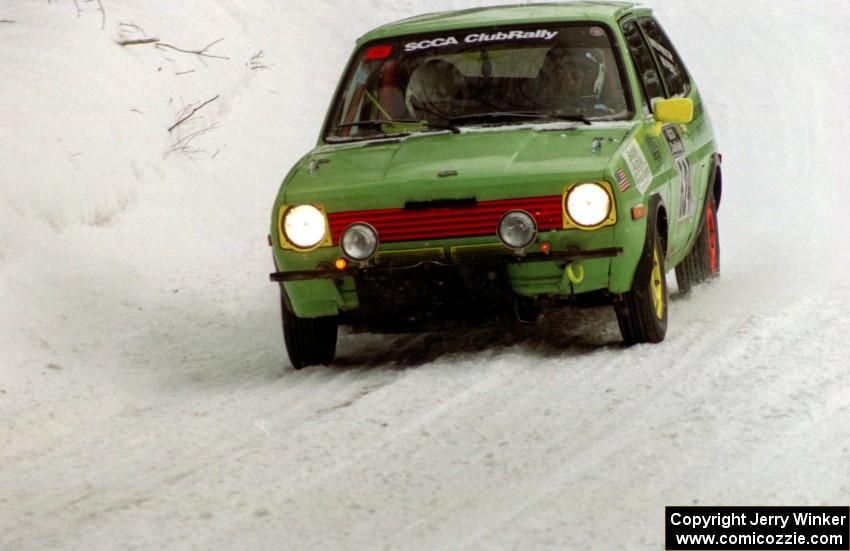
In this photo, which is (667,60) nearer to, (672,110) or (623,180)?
(672,110)

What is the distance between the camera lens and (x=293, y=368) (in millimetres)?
8047

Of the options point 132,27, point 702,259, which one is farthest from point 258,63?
point 702,259

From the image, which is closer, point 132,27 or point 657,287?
point 657,287

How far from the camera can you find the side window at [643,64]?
8.35m

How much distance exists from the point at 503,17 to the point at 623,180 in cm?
153

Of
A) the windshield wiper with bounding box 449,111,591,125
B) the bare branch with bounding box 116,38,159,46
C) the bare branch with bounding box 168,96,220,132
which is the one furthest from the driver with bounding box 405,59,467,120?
the bare branch with bounding box 116,38,159,46

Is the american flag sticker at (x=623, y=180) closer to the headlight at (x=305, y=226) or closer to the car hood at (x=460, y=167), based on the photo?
the car hood at (x=460, y=167)

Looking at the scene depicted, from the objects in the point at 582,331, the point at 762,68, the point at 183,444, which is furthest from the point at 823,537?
the point at 762,68

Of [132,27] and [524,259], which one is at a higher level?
[132,27]

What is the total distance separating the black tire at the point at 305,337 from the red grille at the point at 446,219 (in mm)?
662

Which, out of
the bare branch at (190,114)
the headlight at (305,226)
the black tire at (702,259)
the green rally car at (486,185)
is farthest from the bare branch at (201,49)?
the headlight at (305,226)

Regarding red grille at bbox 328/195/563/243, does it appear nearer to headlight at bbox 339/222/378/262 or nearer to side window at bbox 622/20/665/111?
headlight at bbox 339/222/378/262

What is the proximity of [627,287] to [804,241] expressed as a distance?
427 cm

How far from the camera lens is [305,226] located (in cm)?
739
